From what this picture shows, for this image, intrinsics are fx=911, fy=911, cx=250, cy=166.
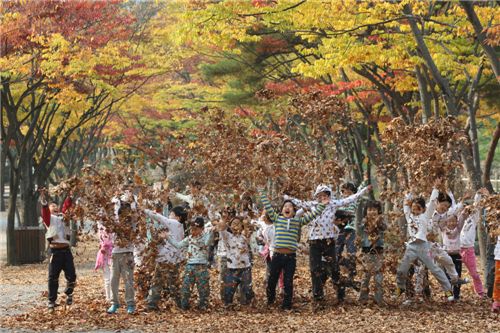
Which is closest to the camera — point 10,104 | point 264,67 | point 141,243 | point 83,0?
point 141,243

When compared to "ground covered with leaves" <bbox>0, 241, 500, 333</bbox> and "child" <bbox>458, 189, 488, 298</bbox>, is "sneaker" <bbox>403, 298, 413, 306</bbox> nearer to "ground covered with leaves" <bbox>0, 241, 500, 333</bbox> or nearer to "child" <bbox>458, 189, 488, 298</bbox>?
"ground covered with leaves" <bbox>0, 241, 500, 333</bbox>

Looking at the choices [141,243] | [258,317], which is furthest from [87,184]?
[258,317]

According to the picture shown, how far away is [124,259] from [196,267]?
101cm

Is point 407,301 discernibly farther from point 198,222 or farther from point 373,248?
point 198,222

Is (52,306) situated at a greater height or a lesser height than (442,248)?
lesser

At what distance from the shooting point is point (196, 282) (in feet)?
40.9

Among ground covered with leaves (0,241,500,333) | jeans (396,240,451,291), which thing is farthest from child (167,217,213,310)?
jeans (396,240,451,291)

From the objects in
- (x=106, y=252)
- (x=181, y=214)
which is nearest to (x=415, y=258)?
(x=181, y=214)

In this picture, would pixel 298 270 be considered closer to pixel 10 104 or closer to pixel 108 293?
pixel 108 293

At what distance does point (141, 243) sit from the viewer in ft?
40.7

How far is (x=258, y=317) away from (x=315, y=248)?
1388 mm

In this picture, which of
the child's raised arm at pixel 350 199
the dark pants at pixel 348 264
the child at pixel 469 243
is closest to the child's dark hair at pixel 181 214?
the child's raised arm at pixel 350 199

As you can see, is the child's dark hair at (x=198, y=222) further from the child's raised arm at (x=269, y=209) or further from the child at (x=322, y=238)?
the child at (x=322, y=238)

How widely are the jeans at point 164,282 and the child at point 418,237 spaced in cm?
303
